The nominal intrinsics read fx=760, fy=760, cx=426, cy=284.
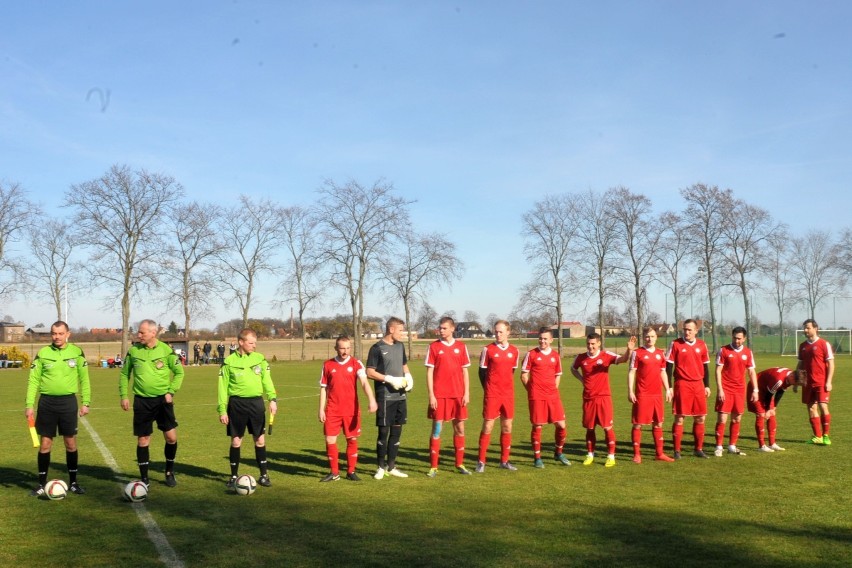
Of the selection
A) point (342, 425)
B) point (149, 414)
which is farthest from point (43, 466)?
point (342, 425)

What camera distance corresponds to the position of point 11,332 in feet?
386

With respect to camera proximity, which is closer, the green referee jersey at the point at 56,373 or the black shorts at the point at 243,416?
the green referee jersey at the point at 56,373

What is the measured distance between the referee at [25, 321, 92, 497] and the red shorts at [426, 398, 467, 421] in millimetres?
4466

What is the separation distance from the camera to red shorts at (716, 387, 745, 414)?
12.0 metres

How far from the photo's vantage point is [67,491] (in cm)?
Answer: 933

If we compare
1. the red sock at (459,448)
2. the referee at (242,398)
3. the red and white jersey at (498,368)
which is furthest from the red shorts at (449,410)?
the referee at (242,398)

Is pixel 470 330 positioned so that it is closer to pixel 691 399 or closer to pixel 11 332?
pixel 11 332

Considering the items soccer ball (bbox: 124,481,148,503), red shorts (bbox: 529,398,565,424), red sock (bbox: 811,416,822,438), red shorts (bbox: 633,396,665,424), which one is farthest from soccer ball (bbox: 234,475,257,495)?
red sock (bbox: 811,416,822,438)

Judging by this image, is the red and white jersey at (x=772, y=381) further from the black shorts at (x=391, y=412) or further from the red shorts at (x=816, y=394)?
the black shorts at (x=391, y=412)

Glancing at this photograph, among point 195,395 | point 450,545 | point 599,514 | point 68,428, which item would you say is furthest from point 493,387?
point 195,395

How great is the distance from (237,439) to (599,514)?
4.52 meters

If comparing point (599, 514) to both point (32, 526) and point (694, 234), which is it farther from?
point (694, 234)

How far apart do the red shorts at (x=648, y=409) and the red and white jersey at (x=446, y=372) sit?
281 cm

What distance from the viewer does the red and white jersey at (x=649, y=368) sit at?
37.3 feet
